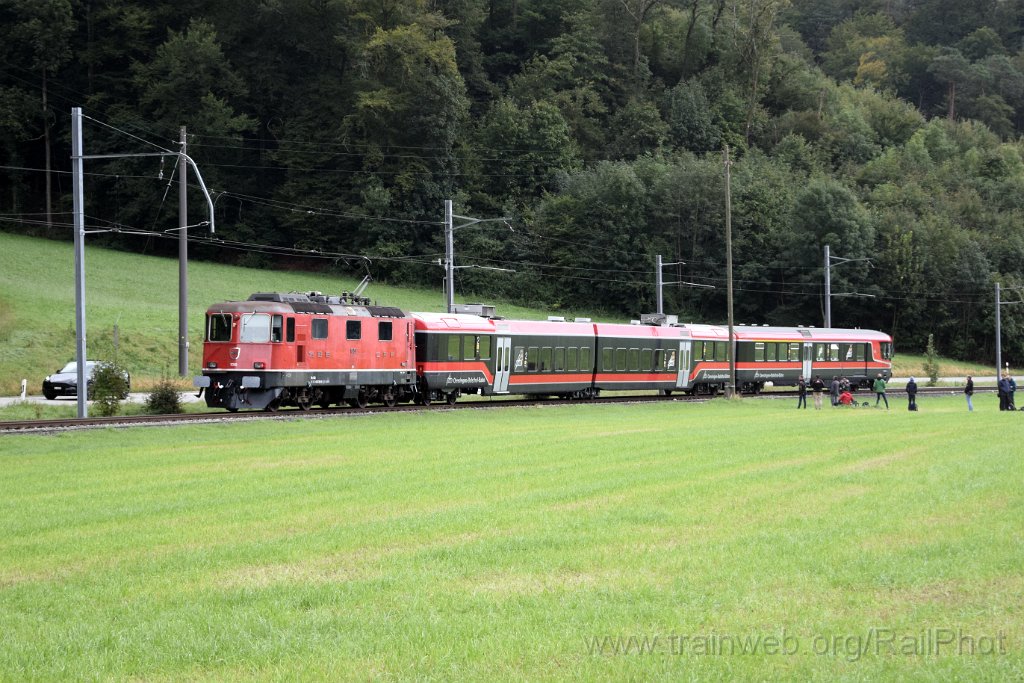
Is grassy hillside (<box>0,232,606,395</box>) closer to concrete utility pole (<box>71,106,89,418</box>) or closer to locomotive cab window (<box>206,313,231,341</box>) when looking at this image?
locomotive cab window (<box>206,313,231,341</box>)

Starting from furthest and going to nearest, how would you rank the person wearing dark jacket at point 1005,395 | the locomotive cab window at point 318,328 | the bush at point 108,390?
the person wearing dark jacket at point 1005,395
the locomotive cab window at point 318,328
the bush at point 108,390

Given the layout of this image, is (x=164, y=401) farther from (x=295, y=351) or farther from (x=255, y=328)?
(x=295, y=351)

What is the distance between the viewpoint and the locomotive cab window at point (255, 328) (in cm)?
3384

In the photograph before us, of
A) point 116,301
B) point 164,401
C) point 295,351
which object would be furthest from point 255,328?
point 116,301

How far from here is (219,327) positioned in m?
34.2

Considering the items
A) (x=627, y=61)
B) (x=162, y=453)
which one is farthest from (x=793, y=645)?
(x=627, y=61)

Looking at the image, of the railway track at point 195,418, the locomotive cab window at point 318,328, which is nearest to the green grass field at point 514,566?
the railway track at point 195,418

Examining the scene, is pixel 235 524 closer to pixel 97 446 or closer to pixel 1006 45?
pixel 97 446

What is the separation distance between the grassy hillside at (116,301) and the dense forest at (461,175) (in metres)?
4.01

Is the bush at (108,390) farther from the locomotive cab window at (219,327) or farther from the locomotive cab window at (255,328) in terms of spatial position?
the locomotive cab window at (255,328)

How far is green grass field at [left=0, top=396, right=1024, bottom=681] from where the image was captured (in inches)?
314

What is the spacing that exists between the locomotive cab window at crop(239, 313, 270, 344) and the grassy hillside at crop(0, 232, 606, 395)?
42.6 feet

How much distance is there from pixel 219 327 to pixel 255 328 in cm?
116

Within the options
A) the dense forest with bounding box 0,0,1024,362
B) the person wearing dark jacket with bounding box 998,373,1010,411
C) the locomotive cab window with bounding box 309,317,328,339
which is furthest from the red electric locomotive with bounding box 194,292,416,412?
the dense forest with bounding box 0,0,1024,362
